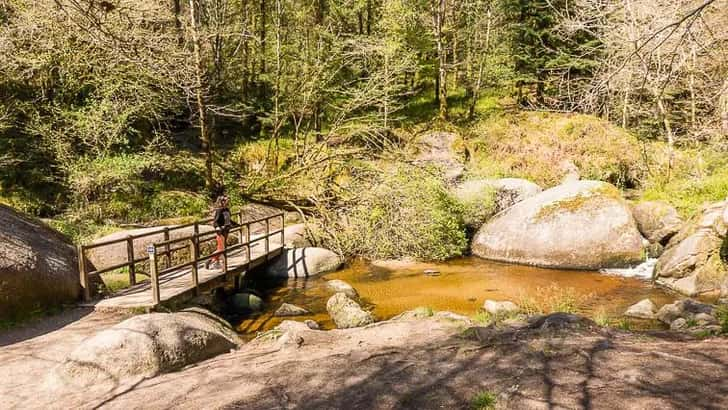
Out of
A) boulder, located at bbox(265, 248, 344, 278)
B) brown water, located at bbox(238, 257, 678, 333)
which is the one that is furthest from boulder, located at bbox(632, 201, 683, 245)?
boulder, located at bbox(265, 248, 344, 278)

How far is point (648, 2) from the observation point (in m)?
7.79

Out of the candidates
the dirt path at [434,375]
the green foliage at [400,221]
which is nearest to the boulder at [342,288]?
the green foliage at [400,221]

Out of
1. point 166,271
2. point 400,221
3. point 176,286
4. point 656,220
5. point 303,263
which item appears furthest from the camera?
point 656,220

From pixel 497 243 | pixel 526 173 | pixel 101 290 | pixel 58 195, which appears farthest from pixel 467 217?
pixel 58 195

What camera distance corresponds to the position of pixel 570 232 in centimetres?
1486

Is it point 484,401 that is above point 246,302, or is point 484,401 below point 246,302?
above

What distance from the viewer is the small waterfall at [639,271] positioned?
13.5 m

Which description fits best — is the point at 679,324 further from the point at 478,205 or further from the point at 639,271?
the point at 478,205

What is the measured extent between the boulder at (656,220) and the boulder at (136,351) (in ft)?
45.2

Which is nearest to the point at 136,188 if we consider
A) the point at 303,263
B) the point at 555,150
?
the point at 303,263

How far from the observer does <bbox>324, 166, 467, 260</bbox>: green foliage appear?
1502 centimetres

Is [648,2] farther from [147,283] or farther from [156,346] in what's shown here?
[147,283]

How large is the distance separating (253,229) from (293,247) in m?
2.98

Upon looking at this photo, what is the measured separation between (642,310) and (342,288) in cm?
679
